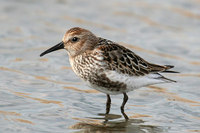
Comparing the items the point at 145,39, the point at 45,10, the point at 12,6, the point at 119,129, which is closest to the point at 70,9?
the point at 45,10

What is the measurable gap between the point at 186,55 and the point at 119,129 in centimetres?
531

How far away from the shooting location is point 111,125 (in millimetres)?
8195

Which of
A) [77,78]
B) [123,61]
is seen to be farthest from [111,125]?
[77,78]

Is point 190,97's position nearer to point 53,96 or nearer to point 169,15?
point 53,96

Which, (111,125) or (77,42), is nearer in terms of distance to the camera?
(111,125)

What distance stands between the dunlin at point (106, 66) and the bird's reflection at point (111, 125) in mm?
261

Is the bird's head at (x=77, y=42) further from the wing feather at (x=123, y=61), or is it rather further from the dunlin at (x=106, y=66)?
the wing feather at (x=123, y=61)

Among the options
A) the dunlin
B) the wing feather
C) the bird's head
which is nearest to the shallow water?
the dunlin

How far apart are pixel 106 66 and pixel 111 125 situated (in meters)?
1.09

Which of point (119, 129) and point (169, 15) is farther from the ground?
point (169, 15)

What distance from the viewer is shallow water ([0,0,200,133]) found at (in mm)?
8305

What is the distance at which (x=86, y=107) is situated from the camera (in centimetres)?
898

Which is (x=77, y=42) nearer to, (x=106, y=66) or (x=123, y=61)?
(x=106, y=66)

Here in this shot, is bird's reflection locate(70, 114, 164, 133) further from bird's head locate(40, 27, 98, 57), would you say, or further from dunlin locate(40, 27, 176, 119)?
bird's head locate(40, 27, 98, 57)
